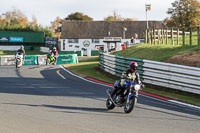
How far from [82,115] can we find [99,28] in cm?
7579

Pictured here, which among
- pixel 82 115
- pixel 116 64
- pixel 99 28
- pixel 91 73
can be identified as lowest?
pixel 82 115

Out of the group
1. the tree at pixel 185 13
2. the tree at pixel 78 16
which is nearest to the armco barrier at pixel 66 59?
the tree at pixel 185 13

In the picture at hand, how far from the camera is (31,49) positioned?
8094 cm

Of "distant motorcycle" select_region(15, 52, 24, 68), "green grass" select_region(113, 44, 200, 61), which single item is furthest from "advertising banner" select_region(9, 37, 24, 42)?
"green grass" select_region(113, 44, 200, 61)

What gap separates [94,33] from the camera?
3310 inches

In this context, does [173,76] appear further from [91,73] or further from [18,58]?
[18,58]

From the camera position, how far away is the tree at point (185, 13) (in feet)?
248

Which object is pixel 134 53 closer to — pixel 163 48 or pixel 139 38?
pixel 163 48

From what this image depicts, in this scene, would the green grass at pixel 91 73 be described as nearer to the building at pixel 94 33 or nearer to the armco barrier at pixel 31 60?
the armco barrier at pixel 31 60

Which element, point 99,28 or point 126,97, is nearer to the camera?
point 126,97

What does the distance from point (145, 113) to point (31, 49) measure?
72.5m

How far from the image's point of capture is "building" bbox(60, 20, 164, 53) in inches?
3278

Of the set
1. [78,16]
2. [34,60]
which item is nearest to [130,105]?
[34,60]

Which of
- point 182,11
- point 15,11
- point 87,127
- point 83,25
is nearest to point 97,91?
point 87,127
